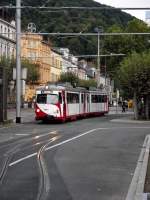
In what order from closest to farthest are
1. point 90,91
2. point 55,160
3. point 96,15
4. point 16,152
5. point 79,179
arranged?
point 79,179
point 55,160
point 16,152
point 90,91
point 96,15

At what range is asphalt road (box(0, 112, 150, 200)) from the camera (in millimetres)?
11953

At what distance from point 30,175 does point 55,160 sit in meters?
3.84

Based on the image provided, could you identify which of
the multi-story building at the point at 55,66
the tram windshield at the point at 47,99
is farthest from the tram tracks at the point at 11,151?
the multi-story building at the point at 55,66

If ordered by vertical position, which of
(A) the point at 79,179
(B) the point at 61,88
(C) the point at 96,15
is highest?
(C) the point at 96,15

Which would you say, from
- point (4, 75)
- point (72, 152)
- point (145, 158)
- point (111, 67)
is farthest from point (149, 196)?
point (111, 67)

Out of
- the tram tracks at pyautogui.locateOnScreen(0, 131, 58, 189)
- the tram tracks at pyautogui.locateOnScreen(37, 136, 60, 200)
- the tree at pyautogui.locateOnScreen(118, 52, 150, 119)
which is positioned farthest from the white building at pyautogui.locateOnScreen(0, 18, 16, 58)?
the tram tracks at pyautogui.locateOnScreen(37, 136, 60, 200)

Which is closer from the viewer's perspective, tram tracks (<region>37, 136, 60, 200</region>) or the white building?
tram tracks (<region>37, 136, 60, 200</region>)

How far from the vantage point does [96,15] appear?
7400 cm

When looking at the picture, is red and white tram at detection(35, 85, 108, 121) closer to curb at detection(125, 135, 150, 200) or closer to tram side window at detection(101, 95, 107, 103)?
tram side window at detection(101, 95, 107, 103)

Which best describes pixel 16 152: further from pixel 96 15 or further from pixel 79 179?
pixel 96 15

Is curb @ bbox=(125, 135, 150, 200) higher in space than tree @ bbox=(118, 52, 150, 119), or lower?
lower

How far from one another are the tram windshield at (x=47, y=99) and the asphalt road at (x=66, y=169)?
2038 centimetres

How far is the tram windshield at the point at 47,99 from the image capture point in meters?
46.8

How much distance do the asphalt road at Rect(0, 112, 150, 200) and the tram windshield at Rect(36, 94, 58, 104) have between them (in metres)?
20.4
